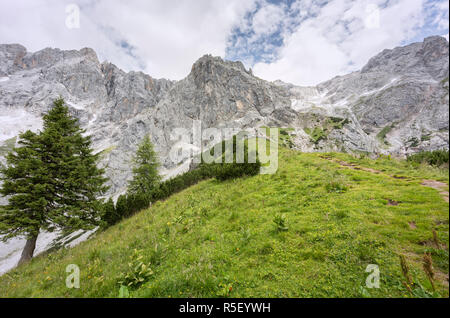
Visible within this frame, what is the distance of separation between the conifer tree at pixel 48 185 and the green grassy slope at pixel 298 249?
505 cm

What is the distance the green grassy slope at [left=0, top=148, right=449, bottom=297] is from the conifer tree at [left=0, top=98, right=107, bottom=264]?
5052 mm

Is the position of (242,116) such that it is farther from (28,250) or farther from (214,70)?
(28,250)

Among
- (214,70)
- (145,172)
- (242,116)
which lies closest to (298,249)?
(145,172)

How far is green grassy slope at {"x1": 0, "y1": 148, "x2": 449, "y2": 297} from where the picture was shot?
392cm

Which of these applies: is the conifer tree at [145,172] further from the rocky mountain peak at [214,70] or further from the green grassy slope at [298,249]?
the rocky mountain peak at [214,70]

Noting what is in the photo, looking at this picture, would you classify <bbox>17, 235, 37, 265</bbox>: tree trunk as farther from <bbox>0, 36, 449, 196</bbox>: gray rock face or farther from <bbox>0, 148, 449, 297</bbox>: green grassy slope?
<bbox>0, 36, 449, 196</bbox>: gray rock face

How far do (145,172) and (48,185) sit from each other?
15284mm

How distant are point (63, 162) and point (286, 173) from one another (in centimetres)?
1781

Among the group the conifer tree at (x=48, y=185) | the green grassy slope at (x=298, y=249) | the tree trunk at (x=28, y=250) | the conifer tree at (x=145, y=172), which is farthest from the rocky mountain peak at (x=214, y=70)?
the green grassy slope at (x=298, y=249)

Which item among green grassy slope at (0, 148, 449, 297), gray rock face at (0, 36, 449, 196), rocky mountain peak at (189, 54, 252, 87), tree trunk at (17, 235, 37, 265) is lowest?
tree trunk at (17, 235, 37, 265)

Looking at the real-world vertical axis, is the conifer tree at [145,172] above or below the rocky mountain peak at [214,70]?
below

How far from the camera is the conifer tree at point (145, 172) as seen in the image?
89.2 ft

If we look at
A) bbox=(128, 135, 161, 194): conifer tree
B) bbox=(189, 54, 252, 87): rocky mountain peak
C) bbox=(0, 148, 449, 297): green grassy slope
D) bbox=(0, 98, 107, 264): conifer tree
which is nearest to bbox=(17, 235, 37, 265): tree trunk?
bbox=(0, 98, 107, 264): conifer tree

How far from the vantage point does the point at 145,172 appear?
28.2 m
